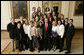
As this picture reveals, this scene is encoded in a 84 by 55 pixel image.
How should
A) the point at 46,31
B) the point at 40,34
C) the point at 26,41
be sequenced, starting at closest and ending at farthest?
the point at 46,31 < the point at 40,34 < the point at 26,41

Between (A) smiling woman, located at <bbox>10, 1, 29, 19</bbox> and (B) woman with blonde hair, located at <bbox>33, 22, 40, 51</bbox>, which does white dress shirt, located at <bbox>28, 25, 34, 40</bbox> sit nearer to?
(B) woman with blonde hair, located at <bbox>33, 22, 40, 51</bbox>

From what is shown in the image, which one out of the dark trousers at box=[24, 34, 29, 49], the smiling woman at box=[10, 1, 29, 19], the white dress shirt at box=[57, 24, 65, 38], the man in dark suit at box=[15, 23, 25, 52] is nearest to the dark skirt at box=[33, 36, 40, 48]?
the dark trousers at box=[24, 34, 29, 49]

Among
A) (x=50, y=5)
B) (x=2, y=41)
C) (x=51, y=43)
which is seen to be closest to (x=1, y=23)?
(x=2, y=41)

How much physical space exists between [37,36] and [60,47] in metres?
1.47

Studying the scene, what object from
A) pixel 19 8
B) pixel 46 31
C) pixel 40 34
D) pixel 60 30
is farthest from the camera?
pixel 19 8

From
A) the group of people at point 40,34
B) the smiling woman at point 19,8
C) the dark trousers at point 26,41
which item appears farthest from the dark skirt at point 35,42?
the smiling woman at point 19,8

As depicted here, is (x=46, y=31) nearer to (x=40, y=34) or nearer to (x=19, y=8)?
(x=40, y=34)

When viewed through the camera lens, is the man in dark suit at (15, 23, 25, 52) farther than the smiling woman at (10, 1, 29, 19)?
No

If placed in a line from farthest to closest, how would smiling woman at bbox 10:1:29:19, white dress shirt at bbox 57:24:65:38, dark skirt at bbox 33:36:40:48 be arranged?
smiling woman at bbox 10:1:29:19 < dark skirt at bbox 33:36:40:48 < white dress shirt at bbox 57:24:65:38

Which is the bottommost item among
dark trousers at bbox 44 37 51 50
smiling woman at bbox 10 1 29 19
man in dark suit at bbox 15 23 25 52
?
dark trousers at bbox 44 37 51 50

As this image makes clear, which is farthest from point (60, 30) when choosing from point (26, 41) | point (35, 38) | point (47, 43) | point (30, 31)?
point (26, 41)

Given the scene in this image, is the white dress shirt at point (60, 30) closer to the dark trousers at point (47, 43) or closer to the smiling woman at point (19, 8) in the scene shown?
the dark trousers at point (47, 43)

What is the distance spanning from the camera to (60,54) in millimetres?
7102

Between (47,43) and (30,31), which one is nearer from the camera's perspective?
(30,31)
